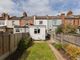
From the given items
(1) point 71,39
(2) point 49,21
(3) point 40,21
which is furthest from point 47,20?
(1) point 71,39

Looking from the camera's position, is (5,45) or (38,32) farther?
(38,32)

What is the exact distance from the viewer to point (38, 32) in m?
40.1

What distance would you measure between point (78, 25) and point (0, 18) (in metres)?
26.3

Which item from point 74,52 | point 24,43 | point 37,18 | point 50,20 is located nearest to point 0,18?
point 37,18

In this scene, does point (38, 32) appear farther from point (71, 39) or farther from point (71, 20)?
point (71, 20)

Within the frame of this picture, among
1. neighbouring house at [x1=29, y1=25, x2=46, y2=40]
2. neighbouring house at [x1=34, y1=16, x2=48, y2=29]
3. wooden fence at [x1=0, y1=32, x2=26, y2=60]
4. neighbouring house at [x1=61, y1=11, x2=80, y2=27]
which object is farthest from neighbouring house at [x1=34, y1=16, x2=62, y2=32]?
wooden fence at [x1=0, y1=32, x2=26, y2=60]

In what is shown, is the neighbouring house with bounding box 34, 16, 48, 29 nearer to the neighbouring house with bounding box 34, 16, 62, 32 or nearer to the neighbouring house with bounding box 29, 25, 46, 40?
the neighbouring house with bounding box 34, 16, 62, 32

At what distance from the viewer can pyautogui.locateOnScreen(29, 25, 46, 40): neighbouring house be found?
1563 inches

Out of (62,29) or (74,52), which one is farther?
(62,29)

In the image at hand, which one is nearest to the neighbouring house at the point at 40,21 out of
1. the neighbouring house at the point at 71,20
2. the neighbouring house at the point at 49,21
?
the neighbouring house at the point at 49,21

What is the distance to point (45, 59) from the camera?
60.6 ft

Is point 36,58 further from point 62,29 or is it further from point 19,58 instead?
point 62,29

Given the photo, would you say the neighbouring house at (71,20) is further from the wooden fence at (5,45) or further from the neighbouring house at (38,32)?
the wooden fence at (5,45)

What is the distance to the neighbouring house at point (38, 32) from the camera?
130 ft
